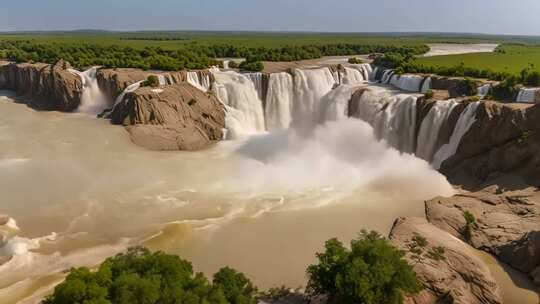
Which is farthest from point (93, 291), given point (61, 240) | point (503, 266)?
point (503, 266)

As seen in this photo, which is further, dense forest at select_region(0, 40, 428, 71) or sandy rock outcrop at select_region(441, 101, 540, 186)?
dense forest at select_region(0, 40, 428, 71)

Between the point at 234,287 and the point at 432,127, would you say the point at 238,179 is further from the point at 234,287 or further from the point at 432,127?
the point at 234,287

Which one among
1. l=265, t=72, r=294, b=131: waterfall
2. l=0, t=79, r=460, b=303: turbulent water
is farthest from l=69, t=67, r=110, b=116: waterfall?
l=265, t=72, r=294, b=131: waterfall

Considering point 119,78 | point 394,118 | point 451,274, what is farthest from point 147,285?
point 119,78

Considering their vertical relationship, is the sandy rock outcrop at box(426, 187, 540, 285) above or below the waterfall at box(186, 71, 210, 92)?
below

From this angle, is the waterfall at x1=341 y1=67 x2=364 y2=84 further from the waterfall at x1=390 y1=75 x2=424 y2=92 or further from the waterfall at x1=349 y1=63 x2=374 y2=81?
the waterfall at x1=390 y1=75 x2=424 y2=92

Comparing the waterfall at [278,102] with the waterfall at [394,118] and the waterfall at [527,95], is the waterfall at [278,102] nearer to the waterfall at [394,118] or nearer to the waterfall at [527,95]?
the waterfall at [394,118]

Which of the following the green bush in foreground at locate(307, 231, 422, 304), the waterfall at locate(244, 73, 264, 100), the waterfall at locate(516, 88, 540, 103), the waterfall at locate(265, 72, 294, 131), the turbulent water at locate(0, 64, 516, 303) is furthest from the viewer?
the waterfall at locate(244, 73, 264, 100)
